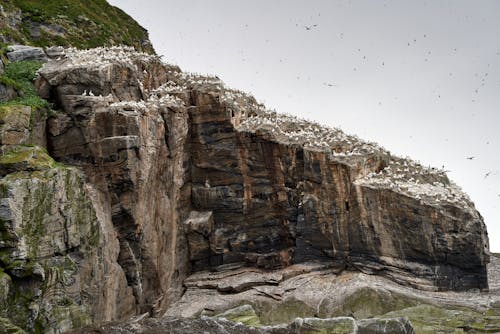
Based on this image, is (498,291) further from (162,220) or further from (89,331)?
(89,331)

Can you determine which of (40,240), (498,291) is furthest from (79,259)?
(498,291)

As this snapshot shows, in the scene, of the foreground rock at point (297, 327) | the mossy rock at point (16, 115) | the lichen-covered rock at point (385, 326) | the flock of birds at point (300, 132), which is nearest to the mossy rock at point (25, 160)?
the mossy rock at point (16, 115)

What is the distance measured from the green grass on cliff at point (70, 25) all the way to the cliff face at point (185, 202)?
64.5 ft

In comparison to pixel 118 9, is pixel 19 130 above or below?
below

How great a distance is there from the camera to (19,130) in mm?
24172

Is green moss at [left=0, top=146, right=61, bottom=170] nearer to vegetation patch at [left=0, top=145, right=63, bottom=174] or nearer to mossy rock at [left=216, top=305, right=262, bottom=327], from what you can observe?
vegetation patch at [left=0, top=145, right=63, bottom=174]

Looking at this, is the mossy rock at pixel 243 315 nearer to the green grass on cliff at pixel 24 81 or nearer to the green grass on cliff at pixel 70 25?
the green grass on cliff at pixel 24 81

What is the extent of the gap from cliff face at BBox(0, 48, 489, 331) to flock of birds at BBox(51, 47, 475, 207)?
14cm

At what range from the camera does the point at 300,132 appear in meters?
37.0

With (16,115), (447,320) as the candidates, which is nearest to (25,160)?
(16,115)

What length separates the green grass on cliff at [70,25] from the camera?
5038 centimetres

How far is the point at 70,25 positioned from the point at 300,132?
3415 cm

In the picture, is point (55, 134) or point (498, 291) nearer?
point (55, 134)

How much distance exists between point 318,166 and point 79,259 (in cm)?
1811
